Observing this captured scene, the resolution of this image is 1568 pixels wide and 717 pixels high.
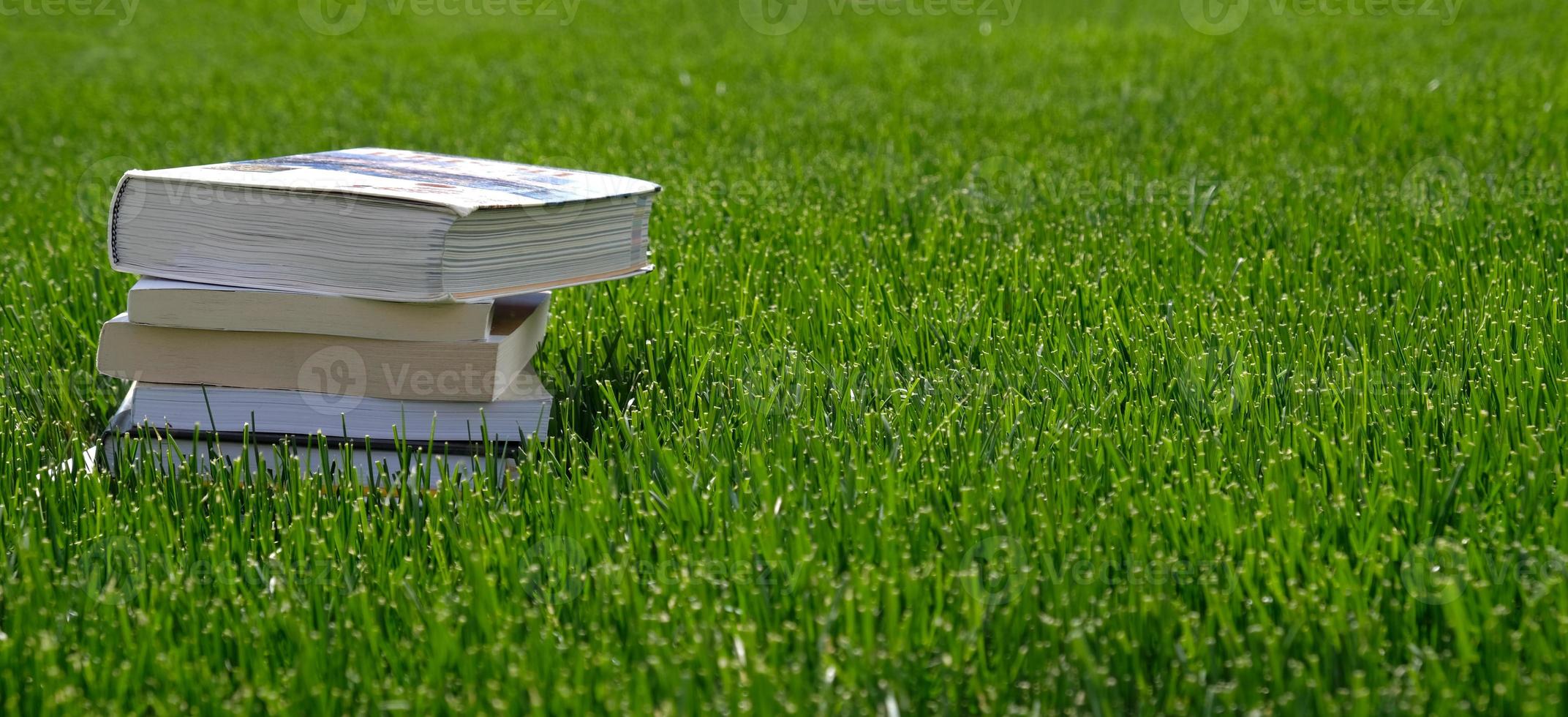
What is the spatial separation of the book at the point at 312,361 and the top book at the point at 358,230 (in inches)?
4.1

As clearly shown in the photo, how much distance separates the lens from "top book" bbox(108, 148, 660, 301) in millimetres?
2223

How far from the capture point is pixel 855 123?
19.6 feet

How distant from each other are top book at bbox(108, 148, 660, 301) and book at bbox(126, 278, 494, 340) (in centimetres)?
3

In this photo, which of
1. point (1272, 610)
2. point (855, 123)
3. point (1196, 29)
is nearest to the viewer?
point (1272, 610)

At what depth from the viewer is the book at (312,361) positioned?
2334 mm

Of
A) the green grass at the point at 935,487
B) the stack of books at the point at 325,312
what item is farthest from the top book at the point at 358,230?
the green grass at the point at 935,487

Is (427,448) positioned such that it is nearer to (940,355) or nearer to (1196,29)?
(940,355)

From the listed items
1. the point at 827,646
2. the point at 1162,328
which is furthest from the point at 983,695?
the point at 1162,328

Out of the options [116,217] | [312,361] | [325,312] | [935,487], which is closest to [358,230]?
[325,312]

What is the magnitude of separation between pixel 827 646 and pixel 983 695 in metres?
0.19

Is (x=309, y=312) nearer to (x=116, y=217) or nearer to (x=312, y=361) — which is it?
(x=312, y=361)

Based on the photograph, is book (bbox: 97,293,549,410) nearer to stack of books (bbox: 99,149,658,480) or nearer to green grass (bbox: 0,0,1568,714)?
A: stack of books (bbox: 99,149,658,480)

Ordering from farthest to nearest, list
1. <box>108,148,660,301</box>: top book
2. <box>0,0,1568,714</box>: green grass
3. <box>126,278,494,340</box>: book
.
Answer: <box>126,278,494,340</box>: book
<box>108,148,660,301</box>: top book
<box>0,0,1568,714</box>: green grass

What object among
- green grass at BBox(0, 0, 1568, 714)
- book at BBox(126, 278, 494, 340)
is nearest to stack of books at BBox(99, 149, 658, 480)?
book at BBox(126, 278, 494, 340)
